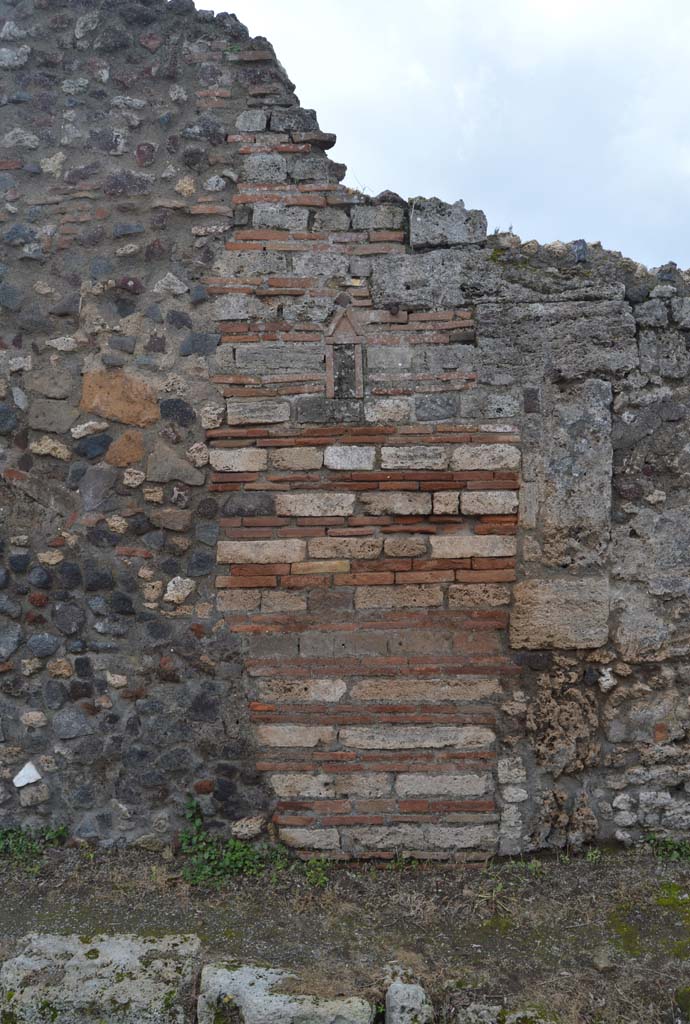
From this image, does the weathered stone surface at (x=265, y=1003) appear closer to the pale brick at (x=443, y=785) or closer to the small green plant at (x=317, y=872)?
the small green plant at (x=317, y=872)

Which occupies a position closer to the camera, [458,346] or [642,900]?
[642,900]

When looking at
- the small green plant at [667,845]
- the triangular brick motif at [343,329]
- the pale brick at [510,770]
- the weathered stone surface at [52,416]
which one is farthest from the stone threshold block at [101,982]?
the triangular brick motif at [343,329]

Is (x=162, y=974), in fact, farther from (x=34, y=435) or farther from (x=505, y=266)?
(x=505, y=266)

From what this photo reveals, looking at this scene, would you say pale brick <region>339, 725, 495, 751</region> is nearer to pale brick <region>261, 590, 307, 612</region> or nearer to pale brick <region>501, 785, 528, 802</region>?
pale brick <region>501, 785, 528, 802</region>

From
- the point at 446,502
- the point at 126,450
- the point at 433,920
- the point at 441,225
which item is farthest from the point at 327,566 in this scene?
the point at 441,225

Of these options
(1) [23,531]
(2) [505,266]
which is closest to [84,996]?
(1) [23,531]

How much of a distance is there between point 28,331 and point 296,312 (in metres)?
1.36

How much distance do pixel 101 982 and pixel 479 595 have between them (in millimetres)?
2190

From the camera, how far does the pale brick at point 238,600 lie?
384 centimetres

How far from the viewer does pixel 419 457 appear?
3801 millimetres

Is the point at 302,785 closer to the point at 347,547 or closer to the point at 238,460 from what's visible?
the point at 347,547

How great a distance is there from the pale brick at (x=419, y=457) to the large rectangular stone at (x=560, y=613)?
700 millimetres

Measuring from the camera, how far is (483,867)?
148 inches

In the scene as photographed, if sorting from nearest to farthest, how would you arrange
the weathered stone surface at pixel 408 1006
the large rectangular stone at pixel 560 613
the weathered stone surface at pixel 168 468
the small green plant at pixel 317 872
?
the weathered stone surface at pixel 408 1006
the small green plant at pixel 317 872
the large rectangular stone at pixel 560 613
the weathered stone surface at pixel 168 468
